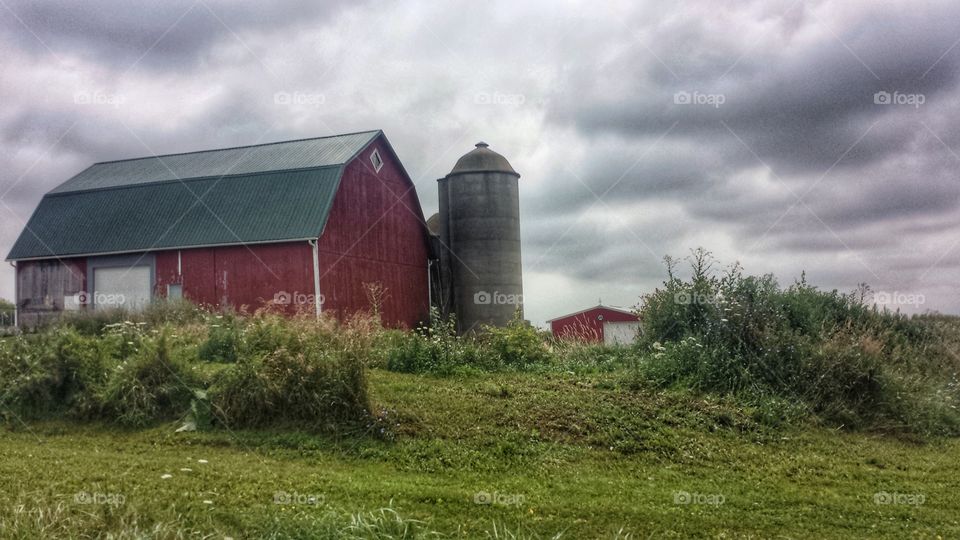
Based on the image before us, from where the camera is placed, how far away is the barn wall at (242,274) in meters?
18.5

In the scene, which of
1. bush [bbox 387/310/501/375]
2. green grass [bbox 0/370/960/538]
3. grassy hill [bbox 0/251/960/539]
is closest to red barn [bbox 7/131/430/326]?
grassy hill [bbox 0/251/960/539]

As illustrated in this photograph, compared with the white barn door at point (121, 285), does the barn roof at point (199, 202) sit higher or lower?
higher

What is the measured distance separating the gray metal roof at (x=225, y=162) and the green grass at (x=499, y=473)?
12210 mm

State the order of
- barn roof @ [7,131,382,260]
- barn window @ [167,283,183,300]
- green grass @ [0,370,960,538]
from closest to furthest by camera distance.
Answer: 1. green grass @ [0,370,960,538]
2. barn roof @ [7,131,382,260]
3. barn window @ [167,283,183,300]

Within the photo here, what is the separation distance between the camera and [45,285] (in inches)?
857

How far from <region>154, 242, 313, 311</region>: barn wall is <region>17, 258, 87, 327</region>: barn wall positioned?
10.7 ft

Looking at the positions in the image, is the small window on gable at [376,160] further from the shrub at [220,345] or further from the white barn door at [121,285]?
the shrub at [220,345]

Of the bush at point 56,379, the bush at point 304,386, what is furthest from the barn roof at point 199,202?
the bush at point 304,386

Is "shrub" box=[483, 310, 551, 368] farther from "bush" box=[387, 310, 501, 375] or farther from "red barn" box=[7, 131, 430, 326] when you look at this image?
"red barn" box=[7, 131, 430, 326]

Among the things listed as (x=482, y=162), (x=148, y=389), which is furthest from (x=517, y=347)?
(x=482, y=162)

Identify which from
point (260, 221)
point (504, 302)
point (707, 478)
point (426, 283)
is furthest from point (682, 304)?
point (426, 283)

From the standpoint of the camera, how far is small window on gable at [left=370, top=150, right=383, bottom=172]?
2212cm

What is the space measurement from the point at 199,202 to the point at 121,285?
3.35 m

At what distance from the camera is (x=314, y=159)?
20891 millimetres
